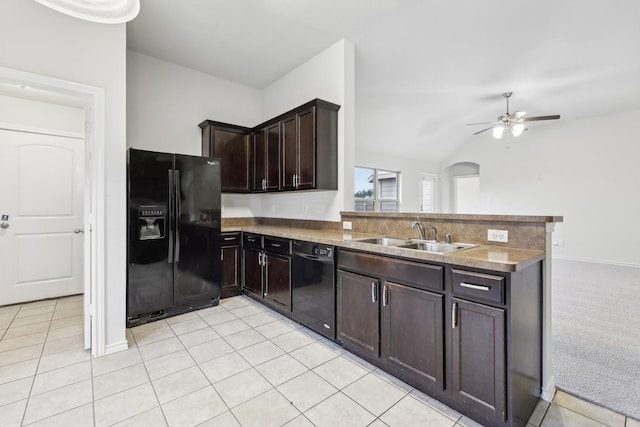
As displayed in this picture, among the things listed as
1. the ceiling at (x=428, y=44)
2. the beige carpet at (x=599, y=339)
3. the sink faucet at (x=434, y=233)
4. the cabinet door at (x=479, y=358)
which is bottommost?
the beige carpet at (x=599, y=339)

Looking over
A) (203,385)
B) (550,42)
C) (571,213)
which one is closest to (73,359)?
(203,385)

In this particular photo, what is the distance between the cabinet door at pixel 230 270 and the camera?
358 cm

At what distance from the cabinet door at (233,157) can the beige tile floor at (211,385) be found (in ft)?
6.17

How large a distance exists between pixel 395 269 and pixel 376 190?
5550mm

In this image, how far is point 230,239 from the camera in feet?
11.8

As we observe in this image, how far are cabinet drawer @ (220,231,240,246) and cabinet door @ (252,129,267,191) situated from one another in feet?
2.34

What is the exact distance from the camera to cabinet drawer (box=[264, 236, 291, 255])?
2914mm

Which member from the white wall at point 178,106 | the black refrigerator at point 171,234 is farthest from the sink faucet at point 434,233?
the white wall at point 178,106

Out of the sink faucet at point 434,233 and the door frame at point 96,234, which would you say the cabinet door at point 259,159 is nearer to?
the door frame at point 96,234

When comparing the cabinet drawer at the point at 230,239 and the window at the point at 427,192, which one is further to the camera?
the window at the point at 427,192

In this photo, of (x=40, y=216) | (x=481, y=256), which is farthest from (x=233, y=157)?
(x=481, y=256)

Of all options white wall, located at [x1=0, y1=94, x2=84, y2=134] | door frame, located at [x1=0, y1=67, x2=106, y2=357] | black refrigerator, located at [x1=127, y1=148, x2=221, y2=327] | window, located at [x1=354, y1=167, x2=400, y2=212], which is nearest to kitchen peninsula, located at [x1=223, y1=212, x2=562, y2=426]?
black refrigerator, located at [x1=127, y1=148, x2=221, y2=327]

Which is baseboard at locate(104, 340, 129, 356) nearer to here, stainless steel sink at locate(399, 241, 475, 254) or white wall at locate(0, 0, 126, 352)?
white wall at locate(0, 0, 126, 352)

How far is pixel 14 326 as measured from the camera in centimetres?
282
